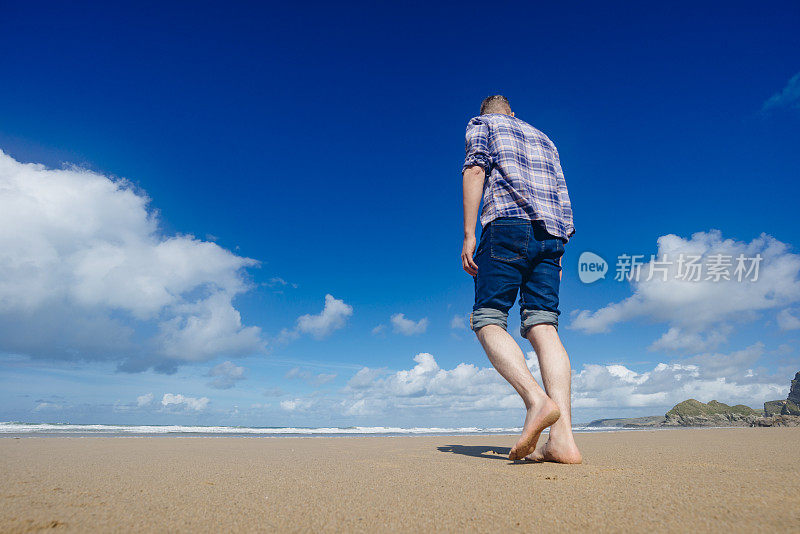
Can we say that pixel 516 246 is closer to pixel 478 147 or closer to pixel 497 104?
pixel 478 147

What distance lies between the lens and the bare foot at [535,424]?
2.06 metres

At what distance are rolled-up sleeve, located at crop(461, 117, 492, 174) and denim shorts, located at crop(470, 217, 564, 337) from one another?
0.43 metres

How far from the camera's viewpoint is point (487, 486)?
154 centimetres

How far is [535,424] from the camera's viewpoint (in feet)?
6.75

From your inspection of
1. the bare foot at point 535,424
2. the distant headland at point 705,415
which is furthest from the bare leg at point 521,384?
the distant headland at point 705,415

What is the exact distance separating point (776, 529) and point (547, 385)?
150 centimetres

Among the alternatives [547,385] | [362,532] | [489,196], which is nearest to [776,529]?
[362,532]

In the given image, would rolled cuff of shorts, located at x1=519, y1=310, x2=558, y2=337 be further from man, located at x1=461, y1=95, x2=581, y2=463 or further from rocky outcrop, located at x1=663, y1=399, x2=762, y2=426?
Result: rocky outcrop, located at x1=663, y1=399, x2=762, y2=426

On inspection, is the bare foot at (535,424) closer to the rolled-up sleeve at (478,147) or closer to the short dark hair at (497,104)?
the rolled-up sleeve at (478,147)

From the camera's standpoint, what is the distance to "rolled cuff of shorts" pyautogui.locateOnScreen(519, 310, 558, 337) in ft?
8.59

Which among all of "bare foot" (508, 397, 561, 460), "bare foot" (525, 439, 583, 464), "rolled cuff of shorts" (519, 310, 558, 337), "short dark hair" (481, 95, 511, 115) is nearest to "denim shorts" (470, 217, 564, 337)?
"rolled cuff of shorts" (519, 310, 558, 337)

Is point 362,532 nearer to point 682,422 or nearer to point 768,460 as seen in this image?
point 768,460

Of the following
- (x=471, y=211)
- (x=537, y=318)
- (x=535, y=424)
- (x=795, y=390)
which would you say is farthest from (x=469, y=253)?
(x=795, y=390)

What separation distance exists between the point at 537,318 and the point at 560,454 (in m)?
0.78
